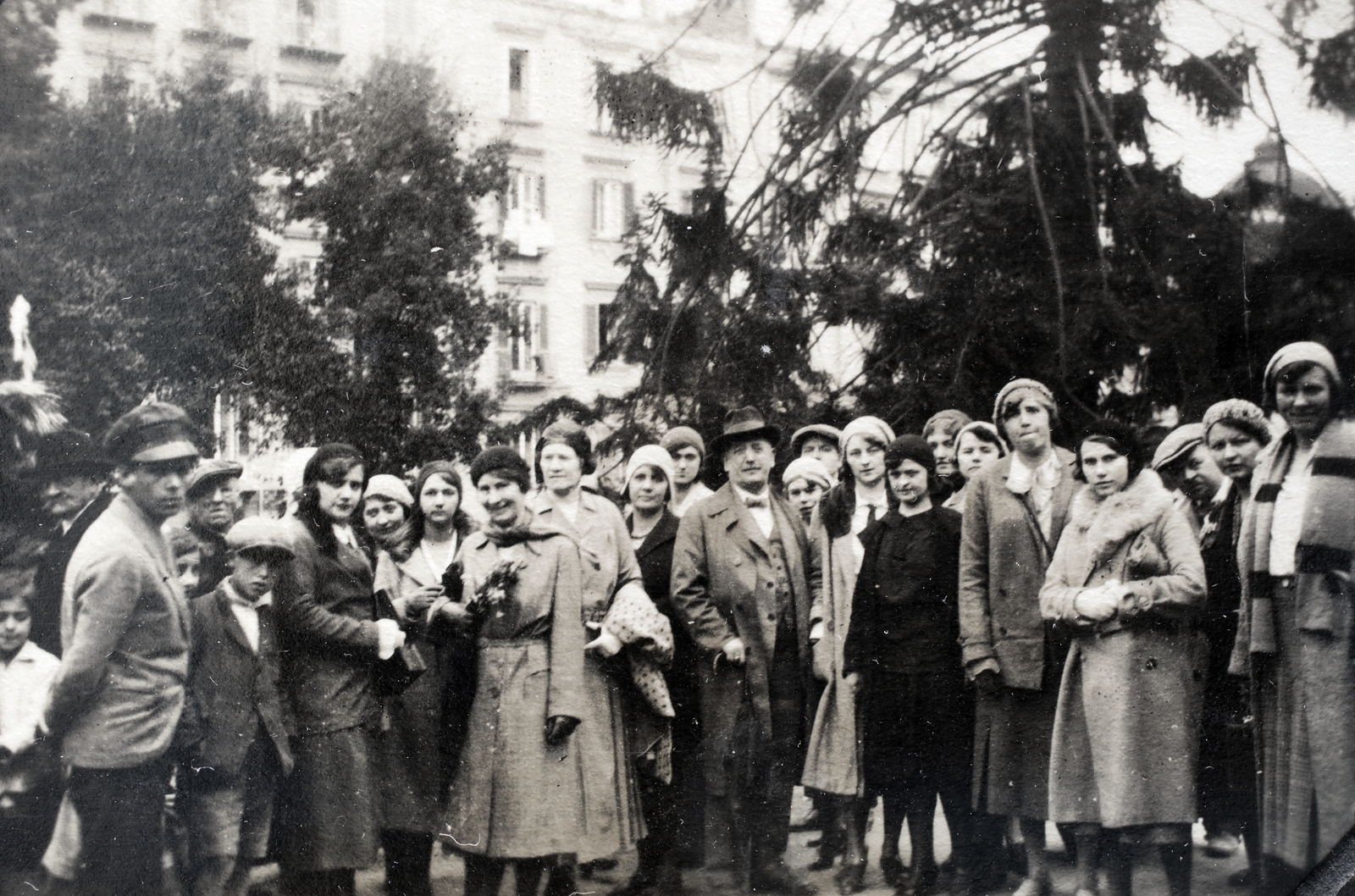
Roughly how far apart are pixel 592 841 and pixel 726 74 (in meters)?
2.46

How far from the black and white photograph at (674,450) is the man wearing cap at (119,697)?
1 centimetres

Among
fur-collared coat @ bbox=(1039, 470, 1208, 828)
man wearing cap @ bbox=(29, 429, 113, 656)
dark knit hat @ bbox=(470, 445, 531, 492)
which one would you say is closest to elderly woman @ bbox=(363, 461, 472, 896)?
dark knit hat @ bbox=(470, 445, 531, 492)

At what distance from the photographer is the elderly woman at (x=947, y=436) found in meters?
3.86

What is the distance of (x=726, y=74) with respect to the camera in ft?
12.2

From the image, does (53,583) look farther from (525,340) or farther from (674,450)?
(674,450)

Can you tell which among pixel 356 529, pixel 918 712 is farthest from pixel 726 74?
pixel 918 712

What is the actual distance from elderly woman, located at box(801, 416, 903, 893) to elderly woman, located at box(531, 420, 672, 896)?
1.87ft

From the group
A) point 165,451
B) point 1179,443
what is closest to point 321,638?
point 165,451

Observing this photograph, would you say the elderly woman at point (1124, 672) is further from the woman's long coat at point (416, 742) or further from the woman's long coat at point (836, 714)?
the woman's long coat at point (416, 742)

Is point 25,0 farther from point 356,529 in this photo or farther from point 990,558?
point 990,558

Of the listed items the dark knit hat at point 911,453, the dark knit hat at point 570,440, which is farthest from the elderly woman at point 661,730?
the dark knit hat at point 911,453

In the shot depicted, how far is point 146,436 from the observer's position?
10.6 ft

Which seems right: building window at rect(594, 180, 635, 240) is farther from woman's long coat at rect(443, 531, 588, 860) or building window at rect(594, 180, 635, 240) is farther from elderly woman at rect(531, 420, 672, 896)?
woman's long coat at rect(443, 531, 588, 860)

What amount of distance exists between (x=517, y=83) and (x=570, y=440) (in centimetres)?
113
